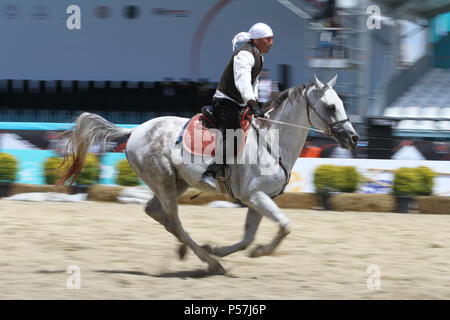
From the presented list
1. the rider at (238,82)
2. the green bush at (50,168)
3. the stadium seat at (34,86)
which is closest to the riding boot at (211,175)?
the rider at (238,82)

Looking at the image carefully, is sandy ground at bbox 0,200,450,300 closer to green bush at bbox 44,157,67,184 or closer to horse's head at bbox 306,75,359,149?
green bush at bbox 44,157,67,184

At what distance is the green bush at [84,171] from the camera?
36.5ft

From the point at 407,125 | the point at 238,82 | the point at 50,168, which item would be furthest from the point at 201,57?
the point at 238,82

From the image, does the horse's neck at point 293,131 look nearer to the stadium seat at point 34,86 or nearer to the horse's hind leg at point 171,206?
the horse's hind leg at point 171,206

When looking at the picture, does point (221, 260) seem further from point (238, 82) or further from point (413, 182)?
point (413, 182)

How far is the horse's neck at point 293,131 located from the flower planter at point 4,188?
251 inches

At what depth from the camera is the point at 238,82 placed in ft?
20.2

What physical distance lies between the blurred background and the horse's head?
592 centimetres

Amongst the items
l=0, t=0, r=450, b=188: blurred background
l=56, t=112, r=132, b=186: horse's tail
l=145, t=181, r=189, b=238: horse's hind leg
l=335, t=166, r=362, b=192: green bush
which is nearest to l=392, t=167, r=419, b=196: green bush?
l=335, t=166, r=362, b=192: green bush

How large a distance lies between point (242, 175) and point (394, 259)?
206 cm

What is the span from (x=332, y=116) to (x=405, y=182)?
4679mm

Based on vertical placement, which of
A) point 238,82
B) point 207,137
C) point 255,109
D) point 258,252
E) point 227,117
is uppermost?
point 238,82

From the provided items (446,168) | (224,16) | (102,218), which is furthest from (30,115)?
(446,168)

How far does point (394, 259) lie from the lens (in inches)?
283
